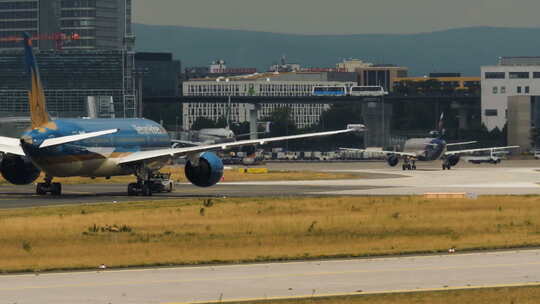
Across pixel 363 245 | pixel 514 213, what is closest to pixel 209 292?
pixel 363 245

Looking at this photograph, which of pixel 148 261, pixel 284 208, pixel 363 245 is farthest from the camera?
pixel 284 208

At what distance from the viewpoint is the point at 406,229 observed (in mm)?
53906

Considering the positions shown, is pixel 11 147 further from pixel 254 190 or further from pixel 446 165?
pixel 446 165

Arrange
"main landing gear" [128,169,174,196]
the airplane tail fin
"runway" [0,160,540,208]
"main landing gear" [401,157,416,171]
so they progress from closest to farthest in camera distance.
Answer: the airplane tail fin, "runway" [0,160,540,208], "main landing gear" [128,169,174,196], "main landing gear" [401,157,416,171]

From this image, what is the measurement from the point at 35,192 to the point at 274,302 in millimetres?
54634

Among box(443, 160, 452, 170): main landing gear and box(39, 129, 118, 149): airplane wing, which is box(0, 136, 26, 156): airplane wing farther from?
box(443, 160, 452, 170): main landing gear

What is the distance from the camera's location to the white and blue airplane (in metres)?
75.2

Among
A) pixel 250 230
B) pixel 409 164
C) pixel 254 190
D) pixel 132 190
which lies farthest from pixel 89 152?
pixel 409 164

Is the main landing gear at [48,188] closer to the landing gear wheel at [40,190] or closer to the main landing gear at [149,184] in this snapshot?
the landing gear wheel at [40,190]

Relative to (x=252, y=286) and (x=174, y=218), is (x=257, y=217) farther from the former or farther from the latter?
(x=252, y=286)

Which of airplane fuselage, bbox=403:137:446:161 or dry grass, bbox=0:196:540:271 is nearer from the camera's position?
dry grass, bbox=0:196:540:271

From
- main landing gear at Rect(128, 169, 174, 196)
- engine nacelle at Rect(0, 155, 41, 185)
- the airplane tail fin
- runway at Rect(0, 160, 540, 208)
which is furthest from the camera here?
engine nacelle at Rect(0, 155, 41, 185)

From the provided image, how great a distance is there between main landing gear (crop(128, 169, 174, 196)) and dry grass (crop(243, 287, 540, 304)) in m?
47.4

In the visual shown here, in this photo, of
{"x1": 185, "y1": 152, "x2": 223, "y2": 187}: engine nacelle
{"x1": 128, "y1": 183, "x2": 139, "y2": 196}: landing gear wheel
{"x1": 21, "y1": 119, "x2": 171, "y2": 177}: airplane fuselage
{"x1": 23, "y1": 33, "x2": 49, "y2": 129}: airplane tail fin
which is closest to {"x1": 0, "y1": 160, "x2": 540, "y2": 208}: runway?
{"x1": 128, "y1": 183, "x2": 139, "y2": 196}: landing gear wheel
